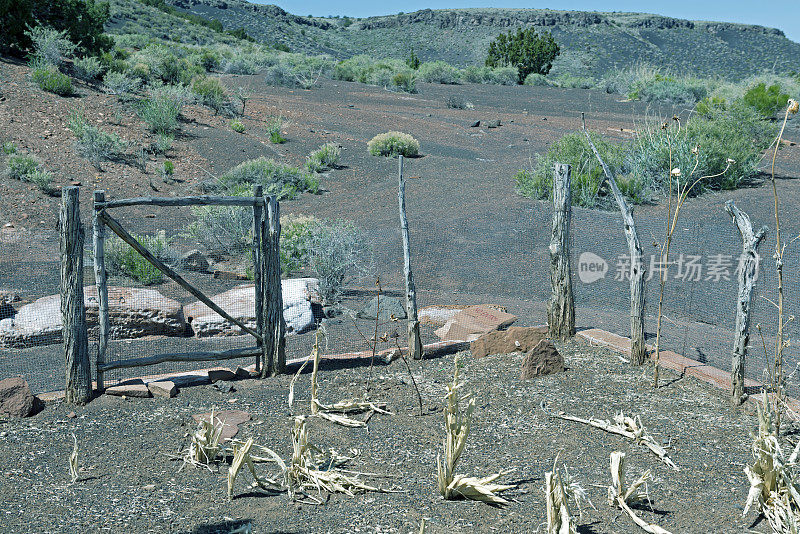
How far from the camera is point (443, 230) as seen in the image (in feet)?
42.1

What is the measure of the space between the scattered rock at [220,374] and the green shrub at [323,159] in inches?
467

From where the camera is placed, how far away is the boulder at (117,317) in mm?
7785

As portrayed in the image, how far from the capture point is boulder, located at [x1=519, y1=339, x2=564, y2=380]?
21.5 feet

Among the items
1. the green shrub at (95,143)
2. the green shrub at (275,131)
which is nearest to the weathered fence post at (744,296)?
the green shrub at (95,143)

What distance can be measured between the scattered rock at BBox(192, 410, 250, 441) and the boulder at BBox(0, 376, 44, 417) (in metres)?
1.28

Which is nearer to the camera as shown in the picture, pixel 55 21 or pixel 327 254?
pixel 327 254

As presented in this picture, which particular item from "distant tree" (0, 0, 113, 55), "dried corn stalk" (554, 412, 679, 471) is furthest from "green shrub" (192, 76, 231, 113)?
"dried corn stalk" (554, 412, 679, 471)

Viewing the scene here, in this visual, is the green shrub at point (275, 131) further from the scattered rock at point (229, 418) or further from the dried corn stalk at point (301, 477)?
the dried corn stalk at point (301, 477)

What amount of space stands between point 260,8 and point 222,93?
2299 inches

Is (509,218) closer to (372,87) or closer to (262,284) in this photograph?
(262,284)

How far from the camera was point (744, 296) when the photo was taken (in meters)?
5.73

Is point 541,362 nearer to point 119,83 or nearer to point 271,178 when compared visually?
point 271,178

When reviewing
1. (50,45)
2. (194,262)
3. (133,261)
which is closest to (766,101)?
(194,262)

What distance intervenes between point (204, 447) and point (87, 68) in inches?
751
